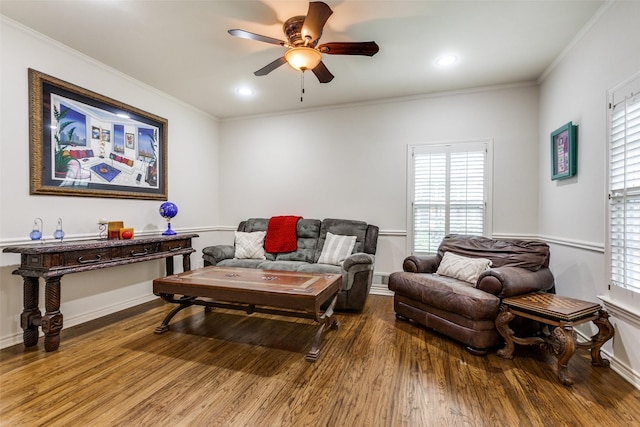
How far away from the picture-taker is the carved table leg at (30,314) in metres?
2.43

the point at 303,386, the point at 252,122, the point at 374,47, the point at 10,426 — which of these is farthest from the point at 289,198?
the point at 10,426

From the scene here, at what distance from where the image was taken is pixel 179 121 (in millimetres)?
4230

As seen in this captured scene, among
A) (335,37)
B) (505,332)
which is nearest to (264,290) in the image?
(505,332)

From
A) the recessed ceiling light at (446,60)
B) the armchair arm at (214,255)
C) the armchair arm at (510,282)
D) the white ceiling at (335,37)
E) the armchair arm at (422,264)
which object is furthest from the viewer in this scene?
the armchair arm at (214,255)

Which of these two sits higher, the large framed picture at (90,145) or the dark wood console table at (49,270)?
the large framed picture at (90,145)

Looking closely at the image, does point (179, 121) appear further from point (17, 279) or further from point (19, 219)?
point (17, 279)

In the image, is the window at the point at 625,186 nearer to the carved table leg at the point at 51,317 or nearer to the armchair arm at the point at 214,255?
the armchair arm at the point at 214,255

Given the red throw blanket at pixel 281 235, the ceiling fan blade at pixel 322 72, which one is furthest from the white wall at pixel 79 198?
the ceiling fan blade at pixel 322 72

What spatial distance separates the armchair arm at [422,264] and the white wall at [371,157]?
71 centimetres

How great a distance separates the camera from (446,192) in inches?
150

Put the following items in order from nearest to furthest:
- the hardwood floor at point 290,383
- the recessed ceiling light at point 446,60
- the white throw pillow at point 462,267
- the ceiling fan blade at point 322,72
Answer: the hardwood floor at point 290,383 → the ceiling fan blade at point 322,72 → the white throw pillow at point 462,267 → the recessed ceiling light at point 446,60

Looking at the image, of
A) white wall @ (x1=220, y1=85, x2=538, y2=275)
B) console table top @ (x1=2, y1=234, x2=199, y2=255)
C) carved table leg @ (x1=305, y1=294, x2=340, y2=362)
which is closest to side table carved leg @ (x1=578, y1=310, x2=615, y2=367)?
white wall @ (x1=220, y1=85, x2=538, y2=275)

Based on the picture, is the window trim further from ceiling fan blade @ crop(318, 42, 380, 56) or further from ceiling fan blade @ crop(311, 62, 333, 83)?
ceiling fan blade @ crop(318, 42, 380, 56)

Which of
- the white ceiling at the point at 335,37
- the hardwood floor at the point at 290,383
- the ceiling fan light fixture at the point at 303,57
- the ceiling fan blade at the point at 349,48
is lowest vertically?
the hardwood floor at the point at 290,383
